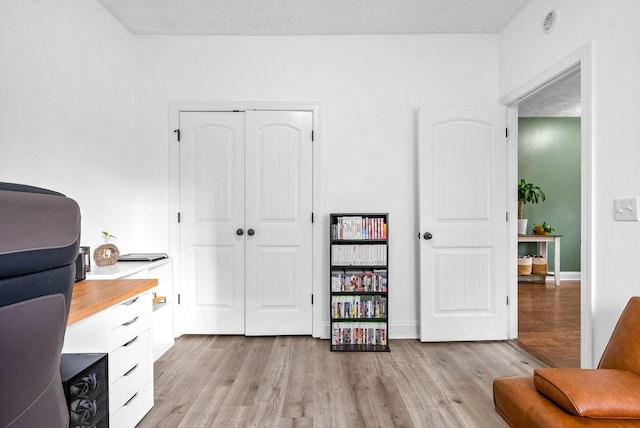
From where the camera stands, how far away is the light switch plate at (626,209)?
1.89 meters

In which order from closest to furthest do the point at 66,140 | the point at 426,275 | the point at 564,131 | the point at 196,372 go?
the point at 66,140 → the point at 196,372 → the point at 426,275 → the point at 564,131

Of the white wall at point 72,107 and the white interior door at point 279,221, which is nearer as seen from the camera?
the white wall at point 72,107

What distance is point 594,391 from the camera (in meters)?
1.24

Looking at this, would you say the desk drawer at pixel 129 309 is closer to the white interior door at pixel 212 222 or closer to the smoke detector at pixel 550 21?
the white interior door at pixel 212 222

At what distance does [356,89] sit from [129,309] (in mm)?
2646

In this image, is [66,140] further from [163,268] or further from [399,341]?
[399,341]

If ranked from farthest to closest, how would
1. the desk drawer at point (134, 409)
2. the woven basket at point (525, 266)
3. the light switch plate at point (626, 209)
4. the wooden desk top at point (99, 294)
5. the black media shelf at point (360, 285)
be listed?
the woven basket at point (525, 266)
the black media shelf at point (360, 285)
the light switch plate at point (626, 209)
the desk drawer at point (134, 409)
the wooden desk top at point (99, 294)

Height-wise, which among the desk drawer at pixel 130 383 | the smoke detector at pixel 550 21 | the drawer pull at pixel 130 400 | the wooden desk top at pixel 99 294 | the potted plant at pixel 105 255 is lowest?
the drawer pull at pixel 130 400

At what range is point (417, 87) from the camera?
134 inches

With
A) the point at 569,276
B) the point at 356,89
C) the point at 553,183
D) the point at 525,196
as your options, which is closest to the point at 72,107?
the point at 356,89

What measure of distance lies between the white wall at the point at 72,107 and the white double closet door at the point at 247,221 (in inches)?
22.6

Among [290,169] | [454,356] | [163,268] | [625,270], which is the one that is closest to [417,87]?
[290,169]

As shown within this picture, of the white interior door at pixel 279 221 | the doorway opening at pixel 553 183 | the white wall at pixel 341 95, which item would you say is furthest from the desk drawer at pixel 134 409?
the doorway opening at pixel 553 183

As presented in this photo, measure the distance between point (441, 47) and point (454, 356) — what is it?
2.79 meters
